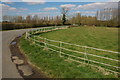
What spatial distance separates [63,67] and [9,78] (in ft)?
9.59

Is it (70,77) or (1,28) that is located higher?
(1,28)

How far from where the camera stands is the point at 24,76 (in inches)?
217

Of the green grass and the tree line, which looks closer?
the green grass

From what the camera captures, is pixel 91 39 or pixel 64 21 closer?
pixel 91 39

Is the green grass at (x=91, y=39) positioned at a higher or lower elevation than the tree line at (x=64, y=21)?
lower

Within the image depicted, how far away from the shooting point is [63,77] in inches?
204

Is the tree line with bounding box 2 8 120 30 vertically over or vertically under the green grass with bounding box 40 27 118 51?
over

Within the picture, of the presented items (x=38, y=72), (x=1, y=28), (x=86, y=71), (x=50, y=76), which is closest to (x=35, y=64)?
(x=38, y=72)

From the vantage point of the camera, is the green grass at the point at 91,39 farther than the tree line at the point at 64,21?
No

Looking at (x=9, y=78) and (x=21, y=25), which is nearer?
(x=9, y=78)

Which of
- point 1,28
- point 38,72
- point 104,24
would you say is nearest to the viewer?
point 38,72

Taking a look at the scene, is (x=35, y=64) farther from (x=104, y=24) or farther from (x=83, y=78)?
(x=104, y=24)

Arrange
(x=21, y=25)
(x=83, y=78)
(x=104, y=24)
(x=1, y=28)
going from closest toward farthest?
(x=83, y=78) → (x=1, y=28) → (x=21, y=25) → (x=104, y=24)

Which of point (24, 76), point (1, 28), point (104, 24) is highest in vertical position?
point (104, 24)
